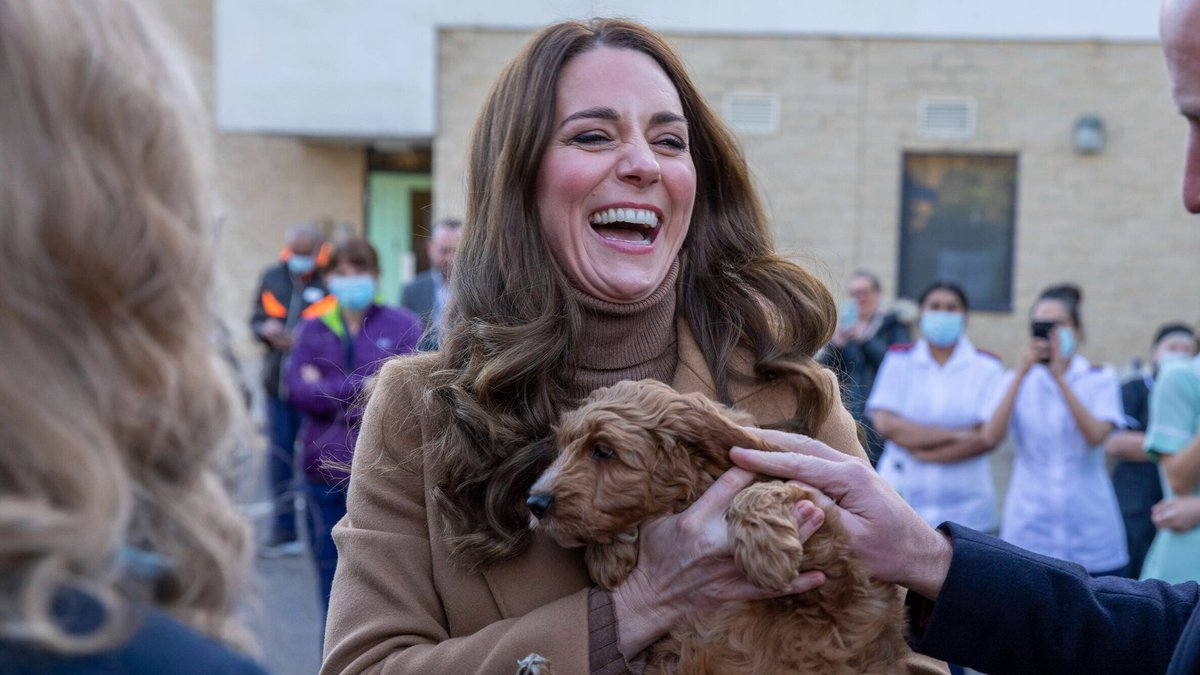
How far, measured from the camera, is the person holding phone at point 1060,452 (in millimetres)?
6887

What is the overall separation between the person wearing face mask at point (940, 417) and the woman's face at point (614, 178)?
4.65 metres

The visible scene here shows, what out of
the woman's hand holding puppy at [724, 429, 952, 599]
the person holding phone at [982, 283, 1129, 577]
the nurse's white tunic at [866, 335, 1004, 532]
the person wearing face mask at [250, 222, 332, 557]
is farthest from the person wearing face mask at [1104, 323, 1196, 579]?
the person wearing face mask at [250, 222, 332, 557]

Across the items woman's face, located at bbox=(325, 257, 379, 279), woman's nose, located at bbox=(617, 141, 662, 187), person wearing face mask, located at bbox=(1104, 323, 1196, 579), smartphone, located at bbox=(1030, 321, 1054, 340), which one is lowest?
person wearing face mask, located at bbox=(1104, 323, 1196, 579)

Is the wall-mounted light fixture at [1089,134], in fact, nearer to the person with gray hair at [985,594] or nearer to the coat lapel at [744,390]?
the person with gray hair at [985,594]

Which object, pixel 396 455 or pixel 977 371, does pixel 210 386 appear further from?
pixel 977 371

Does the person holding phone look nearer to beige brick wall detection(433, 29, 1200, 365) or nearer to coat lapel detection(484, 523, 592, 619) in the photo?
coat lapel detection(484, 523, 592, 619)

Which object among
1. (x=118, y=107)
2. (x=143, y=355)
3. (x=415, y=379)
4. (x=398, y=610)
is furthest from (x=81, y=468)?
(x=415, y=379)

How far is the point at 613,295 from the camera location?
9.10 ft

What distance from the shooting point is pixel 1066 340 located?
7.86 m

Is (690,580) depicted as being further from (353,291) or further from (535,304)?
(353,291)

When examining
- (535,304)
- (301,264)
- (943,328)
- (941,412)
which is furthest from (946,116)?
(535,304)

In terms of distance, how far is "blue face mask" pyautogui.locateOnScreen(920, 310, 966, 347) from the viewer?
8.07 m

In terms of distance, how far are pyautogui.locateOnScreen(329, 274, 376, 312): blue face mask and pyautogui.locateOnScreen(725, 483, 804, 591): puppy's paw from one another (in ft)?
21.2

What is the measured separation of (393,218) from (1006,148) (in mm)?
10202
